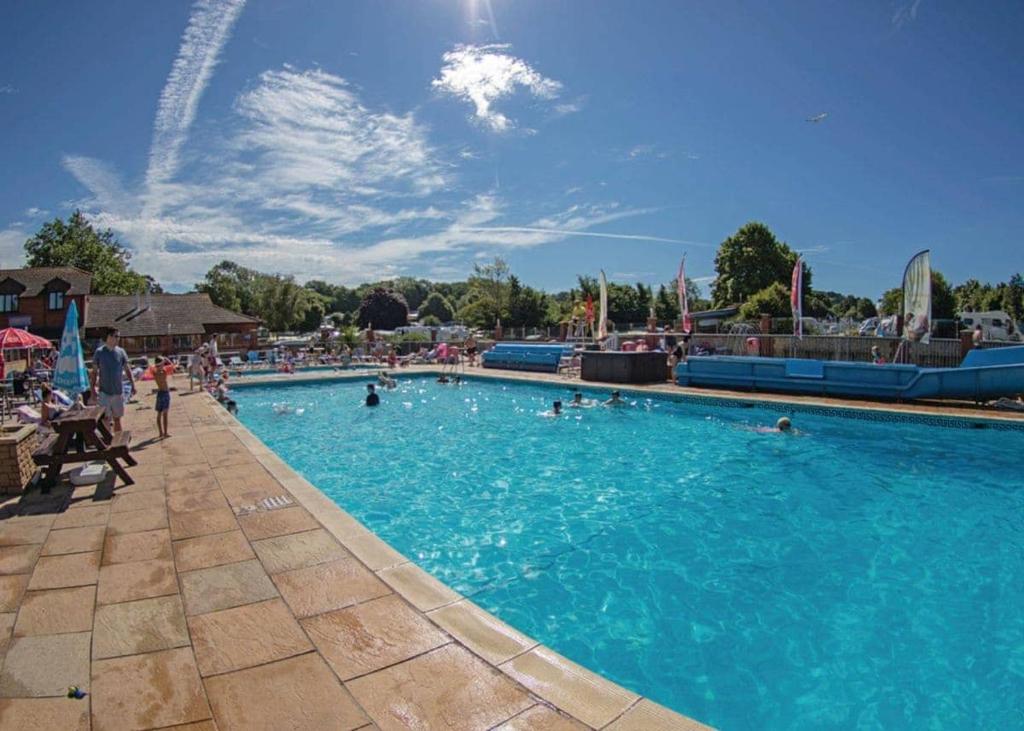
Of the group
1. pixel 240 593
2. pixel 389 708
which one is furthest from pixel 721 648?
pixel 240 593

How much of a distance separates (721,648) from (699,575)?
1202 mm

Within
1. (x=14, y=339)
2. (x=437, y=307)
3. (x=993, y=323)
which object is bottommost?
(x=14, y=339)

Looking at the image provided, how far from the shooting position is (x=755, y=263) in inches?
1689

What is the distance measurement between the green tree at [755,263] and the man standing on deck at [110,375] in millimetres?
42517

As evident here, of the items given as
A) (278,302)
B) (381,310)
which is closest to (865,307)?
(381,310)

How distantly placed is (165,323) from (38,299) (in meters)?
11.1

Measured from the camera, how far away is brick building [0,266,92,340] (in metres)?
34.3

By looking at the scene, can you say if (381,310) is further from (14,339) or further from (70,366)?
(70,366)

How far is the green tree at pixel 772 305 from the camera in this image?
32188mm

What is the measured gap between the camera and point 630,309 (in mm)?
46906

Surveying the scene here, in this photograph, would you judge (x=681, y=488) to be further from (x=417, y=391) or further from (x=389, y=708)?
(x=417, y=391)

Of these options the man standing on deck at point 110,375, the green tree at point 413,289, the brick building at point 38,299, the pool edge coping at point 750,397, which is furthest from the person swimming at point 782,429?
the green tree at point 413,289

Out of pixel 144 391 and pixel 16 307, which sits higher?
pixel 16 307

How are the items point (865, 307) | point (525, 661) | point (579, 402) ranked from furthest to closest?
point (865, 307) < point (579, 402) < point (525, 661)
